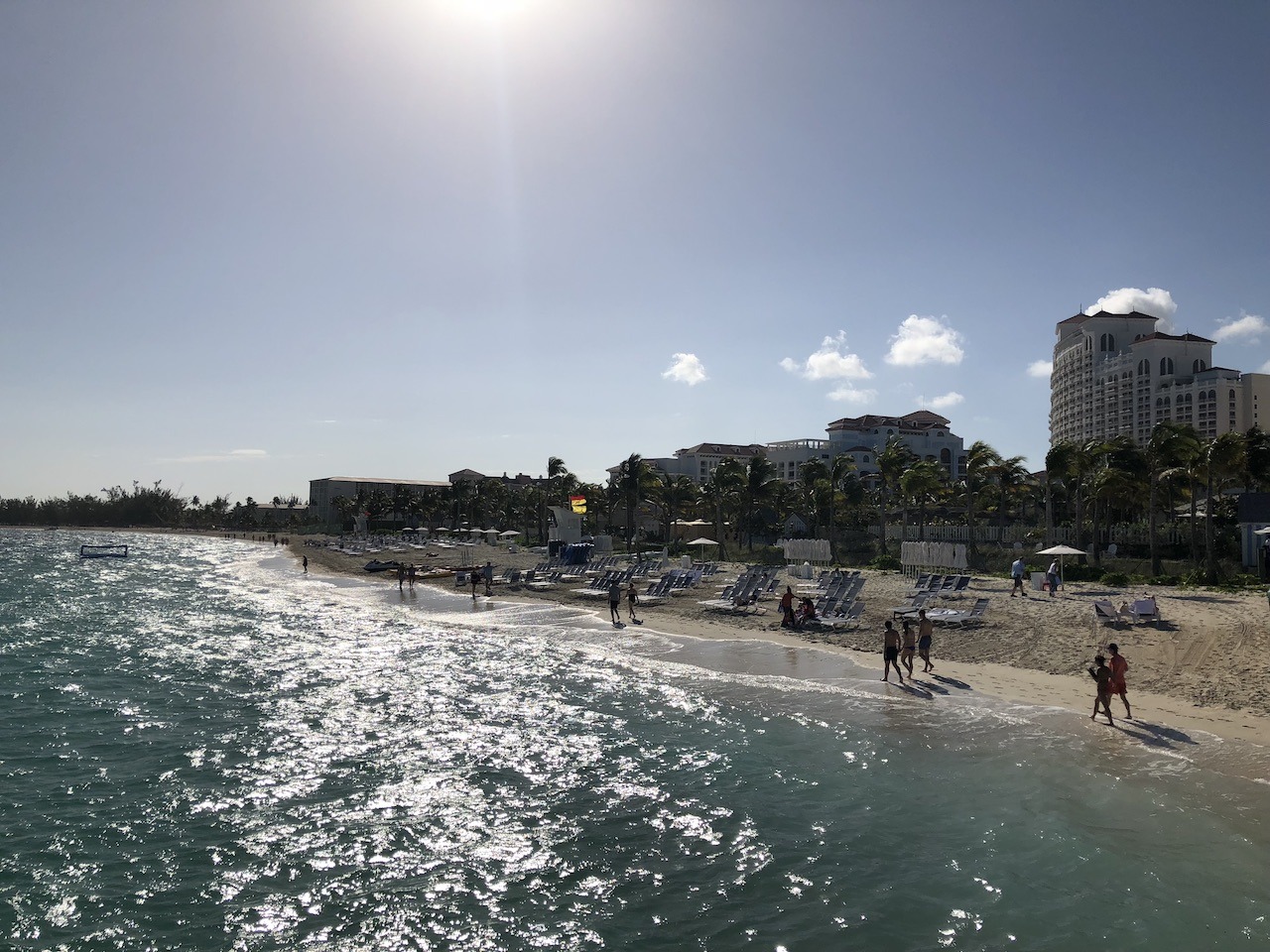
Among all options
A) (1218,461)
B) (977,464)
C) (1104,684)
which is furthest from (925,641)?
(977,464)

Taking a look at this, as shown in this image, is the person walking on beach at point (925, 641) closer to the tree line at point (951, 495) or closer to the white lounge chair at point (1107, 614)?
the white lounge chair at point (1107, 614)

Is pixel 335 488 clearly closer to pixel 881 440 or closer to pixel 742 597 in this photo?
pixel 881 440

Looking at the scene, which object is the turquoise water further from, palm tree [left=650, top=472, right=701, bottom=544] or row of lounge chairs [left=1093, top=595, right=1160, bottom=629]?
palm tree [left=650, top=472, right=701, bottom=544]

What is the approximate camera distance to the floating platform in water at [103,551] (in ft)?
287

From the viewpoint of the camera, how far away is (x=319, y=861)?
9000 millimetres

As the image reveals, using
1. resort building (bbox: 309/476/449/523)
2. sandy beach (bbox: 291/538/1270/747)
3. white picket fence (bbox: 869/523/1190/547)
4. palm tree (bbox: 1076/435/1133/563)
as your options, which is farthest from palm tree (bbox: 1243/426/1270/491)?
resort building (bbox: 309/476/449/523)

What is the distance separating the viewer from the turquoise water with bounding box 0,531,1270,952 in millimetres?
7645

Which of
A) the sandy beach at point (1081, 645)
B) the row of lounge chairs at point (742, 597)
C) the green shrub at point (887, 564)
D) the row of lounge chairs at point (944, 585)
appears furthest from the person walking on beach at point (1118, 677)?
the green shrub at point (887, 564)

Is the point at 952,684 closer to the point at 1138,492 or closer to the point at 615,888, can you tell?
the point at 615,888

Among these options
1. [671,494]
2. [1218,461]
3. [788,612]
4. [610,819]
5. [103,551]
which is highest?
[1218,461]

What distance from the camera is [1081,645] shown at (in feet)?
60.8

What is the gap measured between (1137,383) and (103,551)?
129m

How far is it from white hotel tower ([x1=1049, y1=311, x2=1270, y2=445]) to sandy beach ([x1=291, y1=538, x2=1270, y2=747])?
279ft

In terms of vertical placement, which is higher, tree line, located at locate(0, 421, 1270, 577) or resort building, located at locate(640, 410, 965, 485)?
resort building, located at locate(640, 410, 965, 485)
